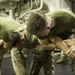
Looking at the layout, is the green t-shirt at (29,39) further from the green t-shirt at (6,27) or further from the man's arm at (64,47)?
the man's arm at (64,47)

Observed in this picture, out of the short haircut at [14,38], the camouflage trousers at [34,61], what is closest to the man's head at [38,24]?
the short haircut at [14,38]

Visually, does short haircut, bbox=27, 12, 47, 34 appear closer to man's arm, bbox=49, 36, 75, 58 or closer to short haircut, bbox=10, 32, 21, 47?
man's arm, bbox=49, 36, 75, 58

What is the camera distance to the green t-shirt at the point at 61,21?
1.37 metres

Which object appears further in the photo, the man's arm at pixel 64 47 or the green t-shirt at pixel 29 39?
the green t-shirt at pixel 29 39

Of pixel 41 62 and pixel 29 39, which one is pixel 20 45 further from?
pixel 41 62

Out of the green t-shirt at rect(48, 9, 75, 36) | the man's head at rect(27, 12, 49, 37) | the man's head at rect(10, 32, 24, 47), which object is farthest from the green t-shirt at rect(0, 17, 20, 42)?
the man's head at rect(27, 12, 49, 37)

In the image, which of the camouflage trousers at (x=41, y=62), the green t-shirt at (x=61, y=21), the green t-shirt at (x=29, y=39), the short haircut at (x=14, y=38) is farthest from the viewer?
the camouflage trousers at (x=41, y=62)

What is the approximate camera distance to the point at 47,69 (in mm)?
2037

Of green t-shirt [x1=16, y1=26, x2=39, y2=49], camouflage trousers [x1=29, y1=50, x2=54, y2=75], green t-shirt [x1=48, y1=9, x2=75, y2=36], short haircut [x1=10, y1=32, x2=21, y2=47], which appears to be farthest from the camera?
camouflage trousers [x1=29, y1=50, x2=54, y2=75]

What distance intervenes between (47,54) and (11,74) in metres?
0.84

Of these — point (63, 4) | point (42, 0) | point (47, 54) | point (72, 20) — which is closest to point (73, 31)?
point (72, 20)

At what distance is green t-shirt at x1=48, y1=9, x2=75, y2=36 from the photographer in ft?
4.50

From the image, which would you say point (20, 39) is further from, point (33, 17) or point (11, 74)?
point (11, 74)

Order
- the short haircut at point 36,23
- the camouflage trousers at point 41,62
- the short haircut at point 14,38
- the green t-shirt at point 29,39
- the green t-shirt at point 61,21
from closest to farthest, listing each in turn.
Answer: the short haircut at point 36,23 → the green t-shirt at point 61,21 → the short haircut at point 14,38 → the green t-shirt at point 29,39 → the camouflage trousers at point 41,62
